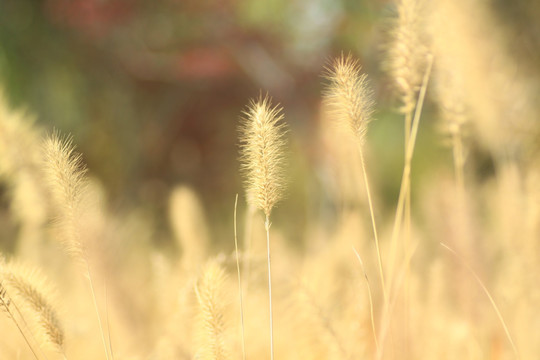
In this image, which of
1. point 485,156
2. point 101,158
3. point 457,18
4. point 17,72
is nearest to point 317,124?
point 485,156

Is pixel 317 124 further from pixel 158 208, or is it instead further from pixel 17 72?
pixel 17 72

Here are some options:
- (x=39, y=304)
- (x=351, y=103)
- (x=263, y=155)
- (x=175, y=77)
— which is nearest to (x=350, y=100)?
(x=351, y=103)

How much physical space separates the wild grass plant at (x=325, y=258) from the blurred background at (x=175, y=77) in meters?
2.08

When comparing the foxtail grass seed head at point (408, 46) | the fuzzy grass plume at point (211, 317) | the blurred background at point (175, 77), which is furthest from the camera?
the blurred background at point (175, 77)

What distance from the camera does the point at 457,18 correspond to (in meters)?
0.99

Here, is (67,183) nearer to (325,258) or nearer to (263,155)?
(263,155)

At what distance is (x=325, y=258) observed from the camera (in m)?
1.38

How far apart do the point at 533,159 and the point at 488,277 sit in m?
0.27

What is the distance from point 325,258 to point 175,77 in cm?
309

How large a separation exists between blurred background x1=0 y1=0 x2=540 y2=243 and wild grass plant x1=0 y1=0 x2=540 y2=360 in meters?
2.08

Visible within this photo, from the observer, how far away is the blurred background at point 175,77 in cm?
360

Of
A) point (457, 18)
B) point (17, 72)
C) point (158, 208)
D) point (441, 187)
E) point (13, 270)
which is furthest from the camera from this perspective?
point (158, 208)

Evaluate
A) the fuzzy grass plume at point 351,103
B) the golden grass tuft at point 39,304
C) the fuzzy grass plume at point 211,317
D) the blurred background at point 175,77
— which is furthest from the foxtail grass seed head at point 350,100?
the blurred background at point 175,77

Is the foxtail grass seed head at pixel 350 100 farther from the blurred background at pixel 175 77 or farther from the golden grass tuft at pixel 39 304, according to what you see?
the blurred background at pixel 175 77
